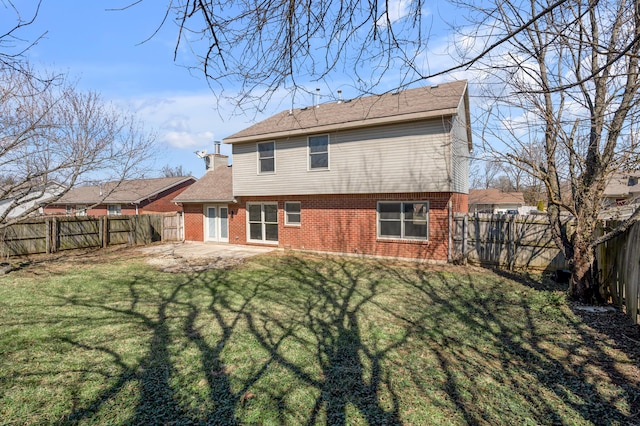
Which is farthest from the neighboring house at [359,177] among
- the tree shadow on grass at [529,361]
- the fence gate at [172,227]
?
the tree shadow on grass at [529,361]

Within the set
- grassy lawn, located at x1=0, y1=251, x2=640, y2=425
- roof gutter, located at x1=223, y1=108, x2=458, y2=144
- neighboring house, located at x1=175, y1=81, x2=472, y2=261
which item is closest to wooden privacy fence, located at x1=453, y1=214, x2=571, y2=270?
neighboring house, located at x1=175, y1=81, x2=472, y2=261

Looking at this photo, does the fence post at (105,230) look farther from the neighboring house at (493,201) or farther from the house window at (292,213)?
the neighboring house at (493,201)

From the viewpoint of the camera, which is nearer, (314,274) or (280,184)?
(314,274)

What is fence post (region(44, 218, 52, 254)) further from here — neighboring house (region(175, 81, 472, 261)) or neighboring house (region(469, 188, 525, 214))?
neighboring house (region(469, 188, 525, 214))

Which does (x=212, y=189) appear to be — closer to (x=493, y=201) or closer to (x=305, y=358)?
(x=305, y=358)

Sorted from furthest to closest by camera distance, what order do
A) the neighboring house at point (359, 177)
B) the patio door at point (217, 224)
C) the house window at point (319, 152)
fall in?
the patio door at point (217, 224)
the house window at point (319, 152)
the neighboring house at point (359, 177)

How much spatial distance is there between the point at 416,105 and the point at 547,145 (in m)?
4.70

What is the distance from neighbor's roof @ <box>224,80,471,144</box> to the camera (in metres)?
10.6

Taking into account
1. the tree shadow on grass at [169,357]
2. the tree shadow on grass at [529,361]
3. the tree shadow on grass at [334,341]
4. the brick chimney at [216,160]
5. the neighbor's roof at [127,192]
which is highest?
the brick chimney at [216,160]

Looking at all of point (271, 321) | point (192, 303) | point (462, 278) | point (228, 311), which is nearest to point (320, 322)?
point (271, 321)

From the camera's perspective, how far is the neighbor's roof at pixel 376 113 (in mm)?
10633

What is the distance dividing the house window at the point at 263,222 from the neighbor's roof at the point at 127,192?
11.4m

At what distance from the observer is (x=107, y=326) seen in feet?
17.7

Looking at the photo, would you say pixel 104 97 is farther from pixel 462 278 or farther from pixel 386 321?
pixel 462 278
